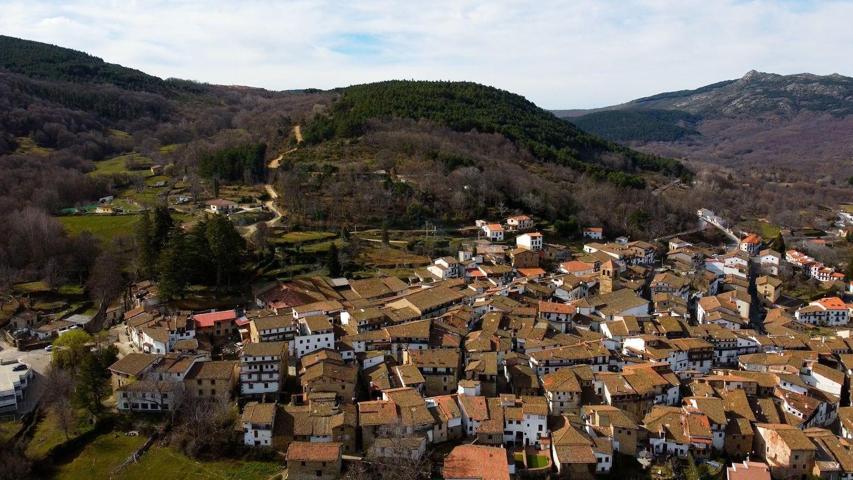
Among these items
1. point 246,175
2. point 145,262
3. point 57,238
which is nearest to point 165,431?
point 145,262

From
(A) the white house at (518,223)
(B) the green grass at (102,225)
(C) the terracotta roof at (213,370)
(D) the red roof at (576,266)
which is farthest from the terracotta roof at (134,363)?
(A) the white house at (518,223)

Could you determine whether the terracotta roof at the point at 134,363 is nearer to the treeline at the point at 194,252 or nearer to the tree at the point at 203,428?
the tree at the point at 203,428

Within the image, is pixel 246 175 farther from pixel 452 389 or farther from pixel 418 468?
pixel 418 468

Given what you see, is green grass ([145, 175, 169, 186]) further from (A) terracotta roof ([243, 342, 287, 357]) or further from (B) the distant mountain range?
(B) the distant mountain range

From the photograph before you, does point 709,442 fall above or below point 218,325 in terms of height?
below

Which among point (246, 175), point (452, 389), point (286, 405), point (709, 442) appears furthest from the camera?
point (246, 175)

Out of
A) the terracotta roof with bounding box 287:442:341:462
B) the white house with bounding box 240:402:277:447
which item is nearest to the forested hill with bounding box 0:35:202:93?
the white house with bounding box 240:402:277:447

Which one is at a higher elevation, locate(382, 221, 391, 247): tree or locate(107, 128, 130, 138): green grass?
locate(107, 128, 130, 138): green grass
